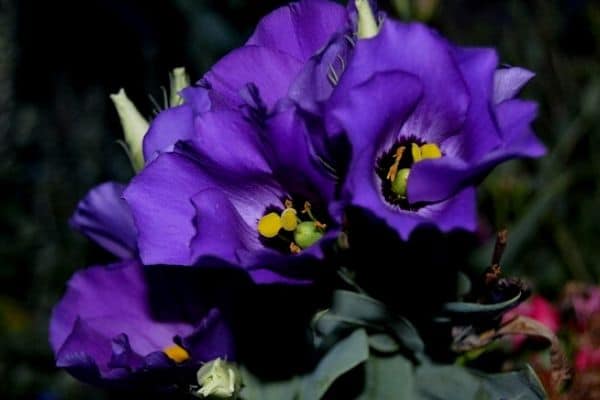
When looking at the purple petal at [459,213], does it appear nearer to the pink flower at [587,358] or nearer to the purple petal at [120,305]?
the purple petal at [120,305]

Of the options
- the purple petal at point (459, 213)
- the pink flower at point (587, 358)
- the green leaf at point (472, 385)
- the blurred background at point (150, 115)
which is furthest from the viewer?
the blurred background at point (150, 115)

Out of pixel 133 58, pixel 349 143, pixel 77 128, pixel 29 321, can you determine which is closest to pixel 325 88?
pixel 349 143

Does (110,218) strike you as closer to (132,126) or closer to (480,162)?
(132,126)

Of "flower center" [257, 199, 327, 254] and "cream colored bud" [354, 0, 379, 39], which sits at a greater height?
"cream colored bud" [354, 0, 379, 39]

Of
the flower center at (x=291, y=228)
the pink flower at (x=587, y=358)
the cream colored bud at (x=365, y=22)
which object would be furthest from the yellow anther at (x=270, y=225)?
the pink flower at (x=587, y=358)

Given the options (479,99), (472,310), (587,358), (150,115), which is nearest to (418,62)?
(479,99)

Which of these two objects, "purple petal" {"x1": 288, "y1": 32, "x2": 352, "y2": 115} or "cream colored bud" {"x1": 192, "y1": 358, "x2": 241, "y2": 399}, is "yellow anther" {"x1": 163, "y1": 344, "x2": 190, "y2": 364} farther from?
"purple petal" {"x1": 288, "y1": 32, "x2": 352, "y2": 115}

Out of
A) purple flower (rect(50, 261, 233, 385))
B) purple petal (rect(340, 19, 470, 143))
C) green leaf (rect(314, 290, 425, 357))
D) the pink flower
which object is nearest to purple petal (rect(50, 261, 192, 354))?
purple flower (rect(50, 261, 233, 385))
